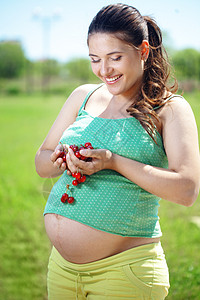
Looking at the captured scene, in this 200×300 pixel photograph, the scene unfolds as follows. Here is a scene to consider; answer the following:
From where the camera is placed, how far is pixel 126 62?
1.24 m

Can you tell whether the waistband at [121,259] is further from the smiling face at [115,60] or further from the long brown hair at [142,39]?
the smiling face at [115,60]

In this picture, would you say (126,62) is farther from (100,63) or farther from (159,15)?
(159,15)

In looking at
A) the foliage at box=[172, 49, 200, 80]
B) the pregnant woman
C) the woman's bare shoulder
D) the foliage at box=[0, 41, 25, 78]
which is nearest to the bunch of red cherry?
the pregnant woman

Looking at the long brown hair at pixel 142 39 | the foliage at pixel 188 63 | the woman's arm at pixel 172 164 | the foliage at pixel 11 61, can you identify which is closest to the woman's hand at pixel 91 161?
the woman's arm at pixel 172 164

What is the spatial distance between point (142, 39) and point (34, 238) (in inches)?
100

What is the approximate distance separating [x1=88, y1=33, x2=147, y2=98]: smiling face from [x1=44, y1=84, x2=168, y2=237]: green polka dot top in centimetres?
13

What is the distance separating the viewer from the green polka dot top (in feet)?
4.12

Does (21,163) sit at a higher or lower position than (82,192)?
lower

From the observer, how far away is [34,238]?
11.2 ft

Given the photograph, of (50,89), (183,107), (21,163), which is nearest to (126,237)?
(183,107)

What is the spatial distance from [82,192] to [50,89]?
3203 mm

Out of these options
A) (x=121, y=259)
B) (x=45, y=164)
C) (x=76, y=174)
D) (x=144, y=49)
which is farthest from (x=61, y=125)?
(x=121, y=259)

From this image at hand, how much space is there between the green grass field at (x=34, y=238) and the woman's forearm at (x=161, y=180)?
0.45 metres

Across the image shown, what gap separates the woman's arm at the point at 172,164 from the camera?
1.14 m
